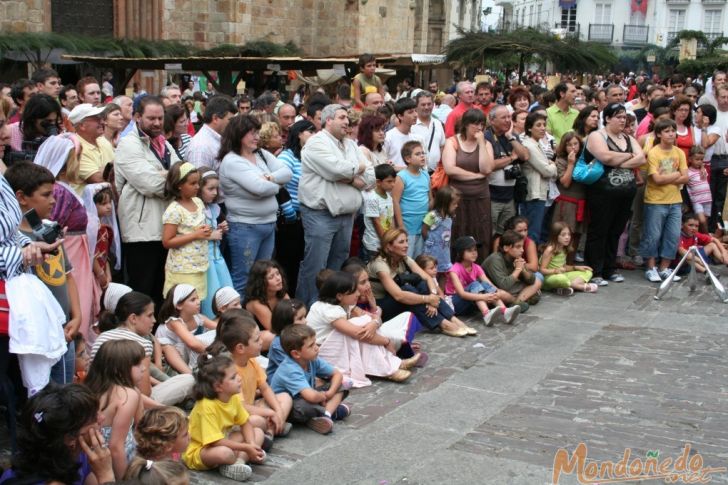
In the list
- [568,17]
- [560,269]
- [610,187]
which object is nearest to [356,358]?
[560,269]

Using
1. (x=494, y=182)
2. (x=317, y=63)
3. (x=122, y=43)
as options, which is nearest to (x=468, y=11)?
(x=122, y=43)

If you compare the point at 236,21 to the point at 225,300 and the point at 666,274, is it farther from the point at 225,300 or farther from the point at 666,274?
the point at 225,300

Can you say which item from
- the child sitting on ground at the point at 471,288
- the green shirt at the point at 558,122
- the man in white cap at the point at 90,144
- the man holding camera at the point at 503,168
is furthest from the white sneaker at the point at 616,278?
the man in white cap at the point at 90,144

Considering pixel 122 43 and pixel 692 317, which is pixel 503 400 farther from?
pixel 122 43

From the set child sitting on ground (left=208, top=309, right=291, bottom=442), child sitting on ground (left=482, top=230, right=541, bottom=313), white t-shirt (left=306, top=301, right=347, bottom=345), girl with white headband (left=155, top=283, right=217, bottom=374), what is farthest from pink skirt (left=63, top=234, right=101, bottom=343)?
child sitting on ground (left=482, top=230, right=541, bottom=313)

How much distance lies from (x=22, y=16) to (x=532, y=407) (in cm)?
1755

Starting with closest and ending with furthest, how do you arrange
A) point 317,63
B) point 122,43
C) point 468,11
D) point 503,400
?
point 503,400
point 317,63
point 122,43
point 468,11

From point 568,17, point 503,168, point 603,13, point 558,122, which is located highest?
point 603,13

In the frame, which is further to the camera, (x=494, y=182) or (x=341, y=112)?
(x=494, y=182)

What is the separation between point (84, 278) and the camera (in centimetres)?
678

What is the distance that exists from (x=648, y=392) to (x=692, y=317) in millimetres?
2724

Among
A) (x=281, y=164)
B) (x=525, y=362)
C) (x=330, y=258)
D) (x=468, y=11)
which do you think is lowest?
(x=525, y=362)

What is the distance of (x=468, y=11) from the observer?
72.1 meters

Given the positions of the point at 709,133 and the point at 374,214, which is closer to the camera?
the point at 374,214
